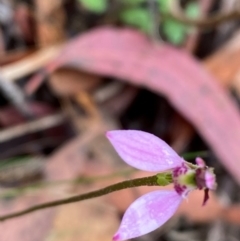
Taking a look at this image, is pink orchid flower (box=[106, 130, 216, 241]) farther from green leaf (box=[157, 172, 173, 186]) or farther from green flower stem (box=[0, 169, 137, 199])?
green flower stem (box=[0, 169, 137, 199])

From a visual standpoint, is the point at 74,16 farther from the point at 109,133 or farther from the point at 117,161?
the point at 109,133

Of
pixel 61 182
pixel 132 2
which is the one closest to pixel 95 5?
pixel 132 2

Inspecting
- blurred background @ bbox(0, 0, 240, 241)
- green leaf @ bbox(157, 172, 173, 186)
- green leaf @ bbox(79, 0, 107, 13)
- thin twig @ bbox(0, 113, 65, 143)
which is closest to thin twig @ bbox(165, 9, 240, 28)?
blurred background @ bbox(0, 0, 240, 241)

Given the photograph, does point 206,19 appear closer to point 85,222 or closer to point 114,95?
point 114,95

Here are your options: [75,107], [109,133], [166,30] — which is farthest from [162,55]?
[109,133]

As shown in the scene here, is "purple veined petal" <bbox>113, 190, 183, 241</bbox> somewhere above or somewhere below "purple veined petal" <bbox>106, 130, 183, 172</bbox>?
below

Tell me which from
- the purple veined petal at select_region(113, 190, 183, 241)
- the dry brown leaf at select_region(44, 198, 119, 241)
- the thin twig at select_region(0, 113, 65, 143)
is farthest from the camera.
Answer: the thin twig at select_region(0, 113, 65, 143)

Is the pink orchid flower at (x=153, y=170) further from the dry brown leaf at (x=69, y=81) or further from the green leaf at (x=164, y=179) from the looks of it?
the dry brown leaf at (x=69, y=81)
